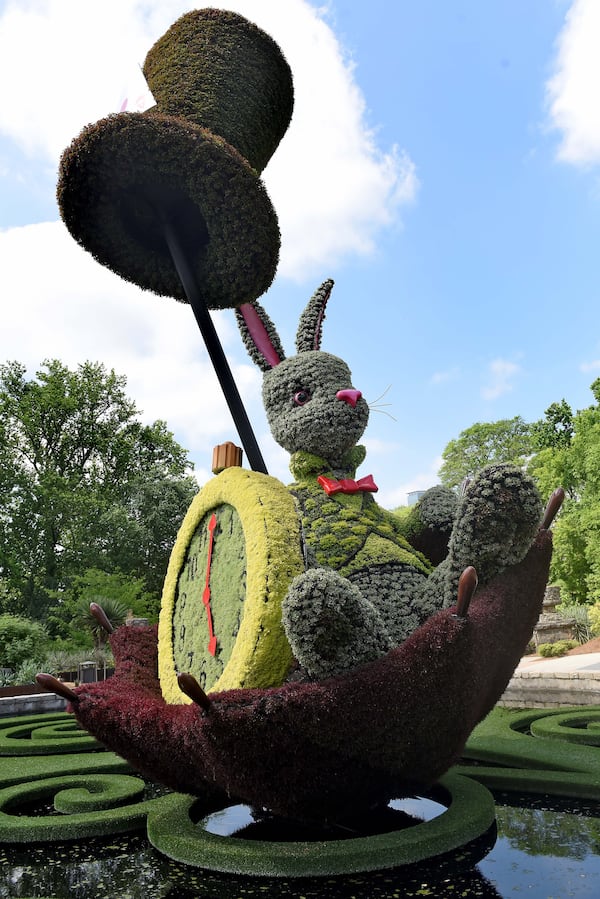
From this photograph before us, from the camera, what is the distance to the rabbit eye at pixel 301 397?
486 centimetres

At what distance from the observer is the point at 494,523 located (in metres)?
3.56

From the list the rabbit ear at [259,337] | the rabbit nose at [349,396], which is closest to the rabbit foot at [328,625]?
the rabbit nose at [349,396]

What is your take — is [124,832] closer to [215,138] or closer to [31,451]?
[215,138]

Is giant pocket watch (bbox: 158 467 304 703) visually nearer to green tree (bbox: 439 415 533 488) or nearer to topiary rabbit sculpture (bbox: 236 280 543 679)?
topiary rabbit sculpture (bbox: 236 280 543 679)

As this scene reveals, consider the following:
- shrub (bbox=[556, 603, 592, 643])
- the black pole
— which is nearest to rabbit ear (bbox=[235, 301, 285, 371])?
the black pole

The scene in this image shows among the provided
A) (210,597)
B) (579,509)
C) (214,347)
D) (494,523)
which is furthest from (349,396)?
(579,509)

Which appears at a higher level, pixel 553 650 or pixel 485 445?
pixel 485 445

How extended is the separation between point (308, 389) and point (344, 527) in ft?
3.54

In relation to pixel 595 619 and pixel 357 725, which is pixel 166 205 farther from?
pixel 595 619

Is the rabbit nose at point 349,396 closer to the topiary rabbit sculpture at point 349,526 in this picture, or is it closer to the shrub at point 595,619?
the topiary rabbit sculpture at point 349,526

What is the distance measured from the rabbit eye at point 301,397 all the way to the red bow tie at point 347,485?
56 centimetres

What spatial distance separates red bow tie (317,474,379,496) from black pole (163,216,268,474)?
16.6 inches

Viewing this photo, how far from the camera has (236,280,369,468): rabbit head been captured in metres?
4.69

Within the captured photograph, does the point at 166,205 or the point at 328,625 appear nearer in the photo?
the point at 328,625
